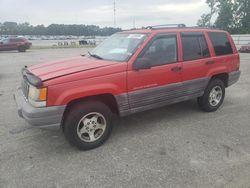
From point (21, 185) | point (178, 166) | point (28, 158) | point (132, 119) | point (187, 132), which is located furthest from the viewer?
point (132, 119)

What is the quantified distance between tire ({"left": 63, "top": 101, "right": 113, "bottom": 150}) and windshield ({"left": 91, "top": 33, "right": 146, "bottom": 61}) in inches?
38.0

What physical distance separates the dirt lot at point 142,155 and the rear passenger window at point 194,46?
1265 millimetres

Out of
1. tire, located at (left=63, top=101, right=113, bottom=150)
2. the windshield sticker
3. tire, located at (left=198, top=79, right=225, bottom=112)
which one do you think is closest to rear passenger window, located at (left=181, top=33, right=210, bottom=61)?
tire, located at (left=198, top=79, right=225, bottom=112)

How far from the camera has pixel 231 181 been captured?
10.4 ft

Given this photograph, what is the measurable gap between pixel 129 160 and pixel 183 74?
6.78 feet

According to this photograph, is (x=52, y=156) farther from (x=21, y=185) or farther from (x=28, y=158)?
(x=21, y=185)

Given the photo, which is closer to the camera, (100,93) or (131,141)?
(100,93)

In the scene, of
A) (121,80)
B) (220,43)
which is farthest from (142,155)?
(220,43)

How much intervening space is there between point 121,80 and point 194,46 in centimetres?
190

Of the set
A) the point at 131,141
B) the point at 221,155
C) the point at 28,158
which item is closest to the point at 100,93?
the point at 131,141

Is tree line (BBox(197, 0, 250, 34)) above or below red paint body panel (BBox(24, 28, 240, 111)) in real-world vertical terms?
above

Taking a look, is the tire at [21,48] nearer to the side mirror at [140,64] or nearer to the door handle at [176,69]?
the door handle at [176,69]

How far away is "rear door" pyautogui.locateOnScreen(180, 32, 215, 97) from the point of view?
494 centimetres

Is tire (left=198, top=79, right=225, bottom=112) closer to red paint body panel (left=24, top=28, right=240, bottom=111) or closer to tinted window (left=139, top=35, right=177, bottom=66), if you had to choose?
red paint body panel (left=24, top=28, right=240, bottom=111)
